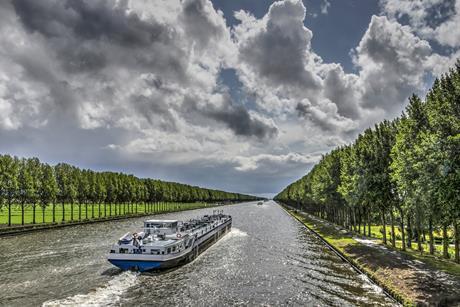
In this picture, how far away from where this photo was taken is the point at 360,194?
56906 millimetres

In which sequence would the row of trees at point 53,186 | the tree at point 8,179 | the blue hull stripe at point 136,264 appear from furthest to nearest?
the row of trees at point 53,186 < the tree at point 8,179 < the blue hull stripe at point 136,264

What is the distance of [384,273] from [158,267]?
24158 mm

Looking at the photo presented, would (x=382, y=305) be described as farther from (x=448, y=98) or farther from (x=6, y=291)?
(x=6, y=291)

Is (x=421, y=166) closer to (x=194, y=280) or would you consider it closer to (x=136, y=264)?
(x=194, y=280)

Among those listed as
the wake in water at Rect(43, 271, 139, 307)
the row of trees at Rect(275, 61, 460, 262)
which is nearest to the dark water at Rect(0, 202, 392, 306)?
the wake in water at Rect(43, 271, 139, 307)

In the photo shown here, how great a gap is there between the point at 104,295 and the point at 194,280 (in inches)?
377

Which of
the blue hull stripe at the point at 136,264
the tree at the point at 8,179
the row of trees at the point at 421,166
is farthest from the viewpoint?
the tree at the point at 8,179

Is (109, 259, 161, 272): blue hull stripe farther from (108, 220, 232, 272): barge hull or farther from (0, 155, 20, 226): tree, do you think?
(0, 155, 20, 226): tree

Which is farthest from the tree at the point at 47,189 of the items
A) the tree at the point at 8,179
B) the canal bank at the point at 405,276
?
the canal bank at the point at 405,276

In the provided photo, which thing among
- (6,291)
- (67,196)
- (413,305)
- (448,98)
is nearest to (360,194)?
(448,98)

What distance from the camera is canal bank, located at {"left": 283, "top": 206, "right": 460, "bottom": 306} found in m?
26.8

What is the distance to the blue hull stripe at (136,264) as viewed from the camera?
3984 cm

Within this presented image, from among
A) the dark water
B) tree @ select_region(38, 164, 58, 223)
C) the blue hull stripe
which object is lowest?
the dark water

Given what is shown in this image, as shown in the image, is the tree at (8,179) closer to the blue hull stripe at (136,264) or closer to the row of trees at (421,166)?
the blue hull stripe at (136,264)
